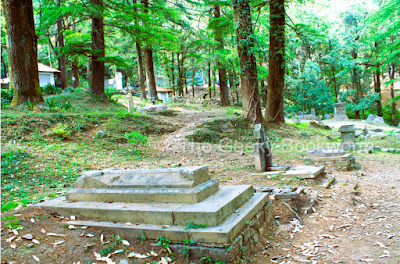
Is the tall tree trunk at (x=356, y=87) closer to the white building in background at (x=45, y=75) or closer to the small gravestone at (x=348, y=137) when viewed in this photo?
the small gravestone at (x=348, y=137)

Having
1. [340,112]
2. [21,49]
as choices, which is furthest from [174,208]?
[340,112]

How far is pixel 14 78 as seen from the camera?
9.22 m

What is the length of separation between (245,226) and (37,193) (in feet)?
11.5

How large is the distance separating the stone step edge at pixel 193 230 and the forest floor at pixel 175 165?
0.31 ft

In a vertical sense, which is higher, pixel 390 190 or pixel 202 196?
pixel 202 196

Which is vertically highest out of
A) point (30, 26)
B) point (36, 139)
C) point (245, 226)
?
point (30, 26)

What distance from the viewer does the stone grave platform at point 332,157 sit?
7444 mm

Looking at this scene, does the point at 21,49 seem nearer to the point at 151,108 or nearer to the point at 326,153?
the point at 151,108

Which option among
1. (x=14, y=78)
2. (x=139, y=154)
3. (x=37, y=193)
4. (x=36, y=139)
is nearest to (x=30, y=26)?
(x=14, y=78)

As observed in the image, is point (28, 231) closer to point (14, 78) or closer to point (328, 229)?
point (328, 229)

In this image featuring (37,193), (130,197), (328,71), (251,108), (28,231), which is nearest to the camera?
(28,231)

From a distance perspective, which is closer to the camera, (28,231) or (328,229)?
(28,231)

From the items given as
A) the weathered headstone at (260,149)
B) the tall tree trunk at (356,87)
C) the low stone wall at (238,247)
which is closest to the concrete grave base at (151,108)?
the weathered headstone at (260,149)

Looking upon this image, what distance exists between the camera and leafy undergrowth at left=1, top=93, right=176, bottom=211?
5.09 m
